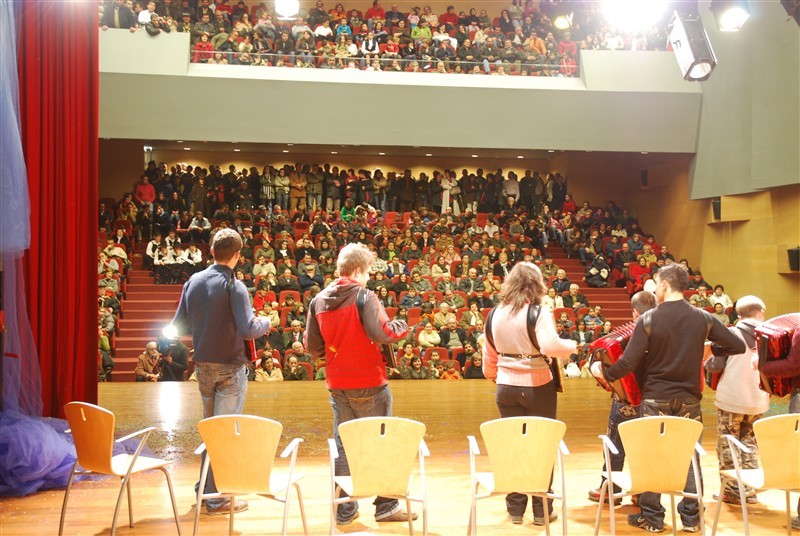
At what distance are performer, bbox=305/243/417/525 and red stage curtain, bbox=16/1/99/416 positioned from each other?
76.9 inches

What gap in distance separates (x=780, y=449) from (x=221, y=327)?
2.55 meters

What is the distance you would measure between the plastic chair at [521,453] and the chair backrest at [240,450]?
84 cm

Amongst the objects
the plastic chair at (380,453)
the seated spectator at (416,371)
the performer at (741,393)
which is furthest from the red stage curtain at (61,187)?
the seated spectator at (416,371)

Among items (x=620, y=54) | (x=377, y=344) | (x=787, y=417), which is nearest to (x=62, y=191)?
(x=377, y=344)

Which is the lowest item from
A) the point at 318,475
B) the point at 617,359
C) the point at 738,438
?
the point at 318,475

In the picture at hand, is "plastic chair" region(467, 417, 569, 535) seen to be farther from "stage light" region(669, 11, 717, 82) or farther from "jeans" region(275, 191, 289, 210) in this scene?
"jeans" region(275, 191, 289, 210)

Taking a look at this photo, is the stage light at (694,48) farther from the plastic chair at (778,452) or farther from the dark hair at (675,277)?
the plastic chair at (778,452)

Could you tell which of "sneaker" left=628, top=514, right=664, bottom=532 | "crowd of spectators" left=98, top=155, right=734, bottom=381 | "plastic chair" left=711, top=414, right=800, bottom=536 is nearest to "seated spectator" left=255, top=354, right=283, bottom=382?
"crowd of spectators" left=98, top=155, right=734, bottom=381

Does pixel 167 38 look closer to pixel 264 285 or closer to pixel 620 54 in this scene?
pixel 264 285

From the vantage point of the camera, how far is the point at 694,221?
14.1 metres

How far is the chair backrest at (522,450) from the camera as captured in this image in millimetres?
3238

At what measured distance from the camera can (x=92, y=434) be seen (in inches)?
140

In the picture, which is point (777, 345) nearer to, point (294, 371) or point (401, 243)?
point (294, 371)

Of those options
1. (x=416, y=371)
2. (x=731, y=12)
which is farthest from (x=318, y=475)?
(x=731, y=12)
